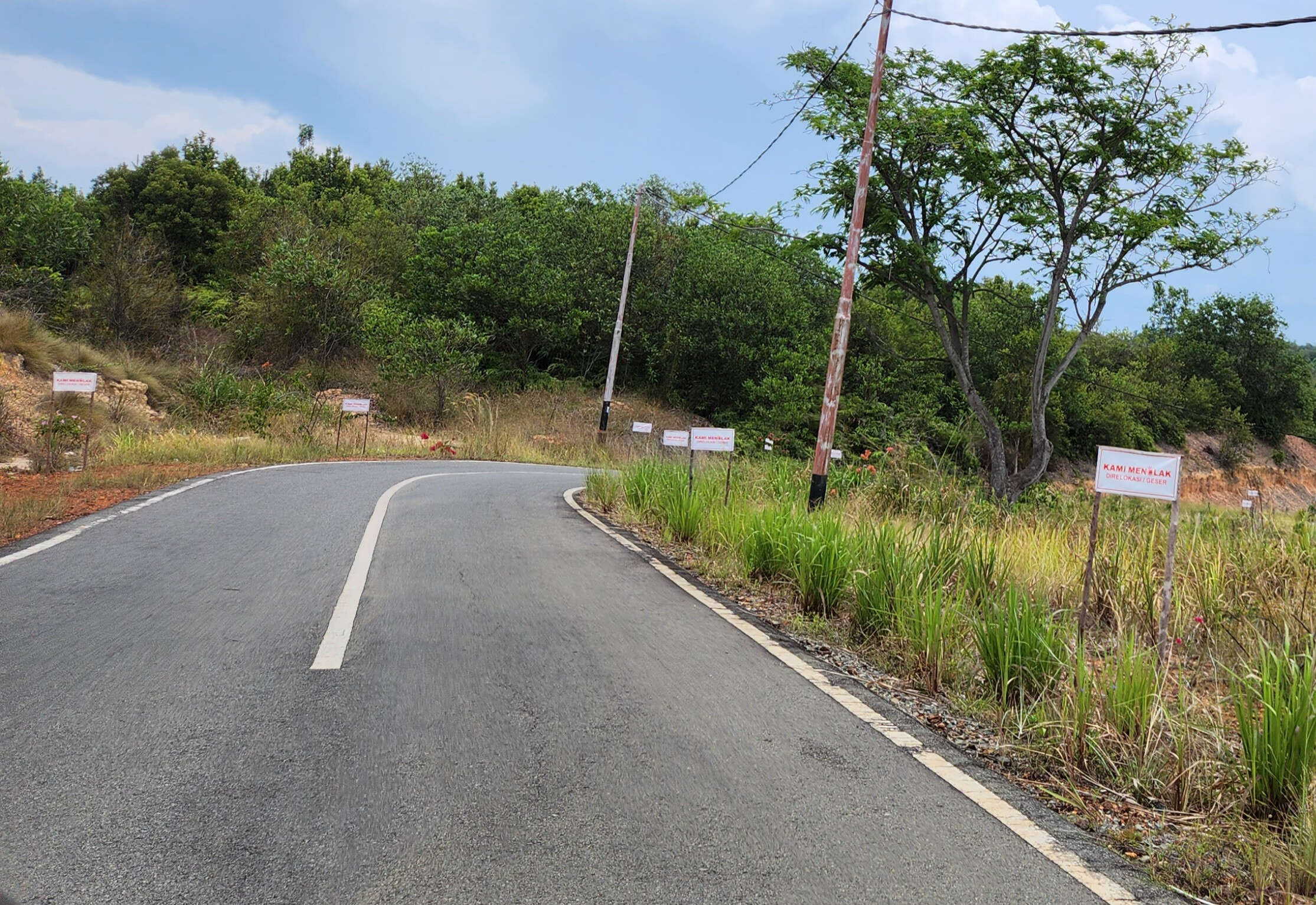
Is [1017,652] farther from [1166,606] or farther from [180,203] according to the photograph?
[180,203]

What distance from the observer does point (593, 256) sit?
42.3 metres

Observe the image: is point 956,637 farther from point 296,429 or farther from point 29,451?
point 296,429

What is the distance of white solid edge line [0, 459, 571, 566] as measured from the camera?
27.6 feet

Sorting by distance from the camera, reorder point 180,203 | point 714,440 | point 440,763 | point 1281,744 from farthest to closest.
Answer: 1. point 180,203
2. point 714,440
3. point 440,763
4. point 1281,744

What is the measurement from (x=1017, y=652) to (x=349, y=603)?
15.5 feet

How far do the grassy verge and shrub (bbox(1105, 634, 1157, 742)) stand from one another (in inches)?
0.4

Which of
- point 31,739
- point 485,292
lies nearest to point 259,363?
point 485,292

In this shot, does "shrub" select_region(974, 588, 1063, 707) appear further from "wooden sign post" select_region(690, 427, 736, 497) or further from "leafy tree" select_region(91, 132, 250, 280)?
"leafy tree" select_region(91, 132, 250, 280)

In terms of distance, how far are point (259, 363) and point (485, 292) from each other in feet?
31.7

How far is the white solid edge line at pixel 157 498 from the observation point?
8398 mm

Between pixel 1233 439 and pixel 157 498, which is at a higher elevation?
pixel 1233 439

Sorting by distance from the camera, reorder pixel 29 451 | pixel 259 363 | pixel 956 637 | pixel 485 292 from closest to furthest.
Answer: pixel 956 637 < pixel 29 451 < pixel 259 363 < pixel 485 292

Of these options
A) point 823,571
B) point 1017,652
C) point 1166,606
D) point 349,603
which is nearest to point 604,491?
point 823,571

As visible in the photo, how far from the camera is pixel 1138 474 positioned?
18.0 feet
